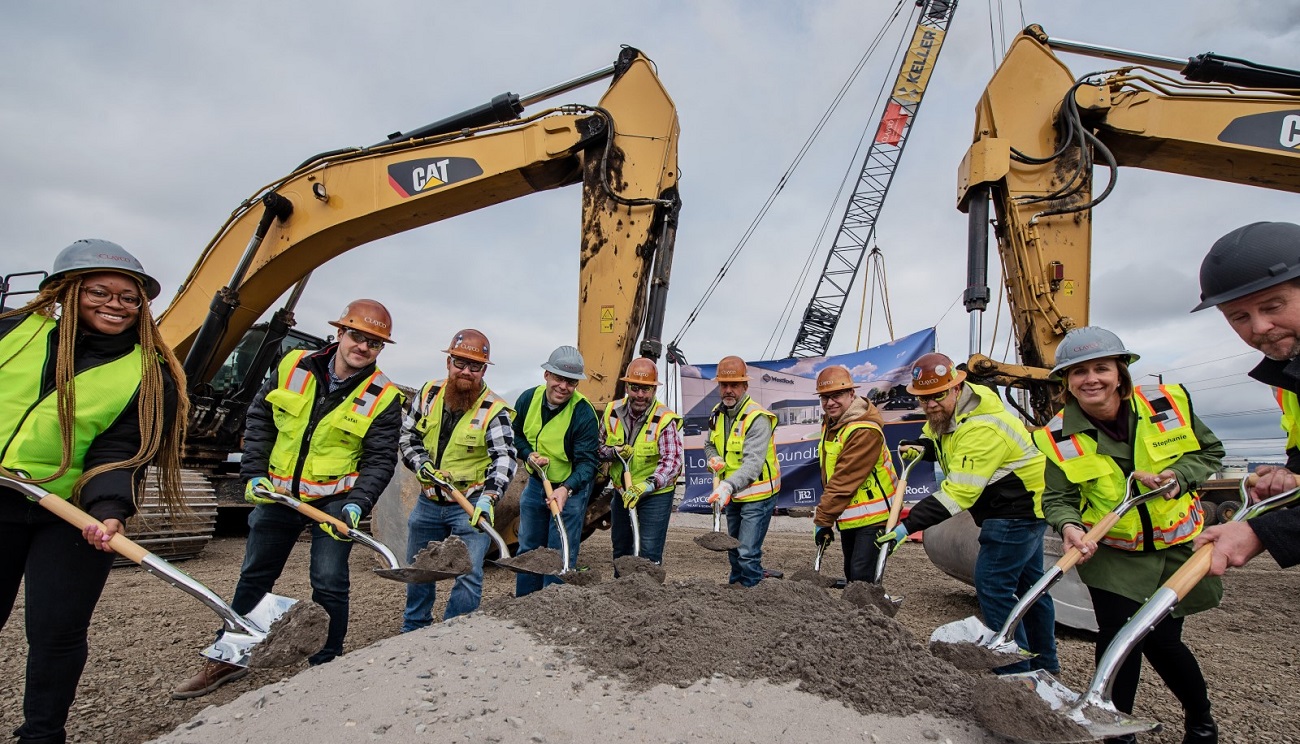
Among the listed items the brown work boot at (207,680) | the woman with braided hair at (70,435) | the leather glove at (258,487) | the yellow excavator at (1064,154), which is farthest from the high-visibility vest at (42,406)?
the yellow excavator at (1064,154)

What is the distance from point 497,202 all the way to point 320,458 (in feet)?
12.5

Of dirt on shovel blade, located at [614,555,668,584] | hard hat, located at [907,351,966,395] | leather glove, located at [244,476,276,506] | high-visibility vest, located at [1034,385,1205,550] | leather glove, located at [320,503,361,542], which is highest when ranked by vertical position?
hard hat, located at [907,351,966,395]

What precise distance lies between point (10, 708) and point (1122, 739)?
443 centimetres

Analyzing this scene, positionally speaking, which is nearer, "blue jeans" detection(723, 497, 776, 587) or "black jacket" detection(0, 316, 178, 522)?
"black jacket" detection(0, 316, 178, 522)

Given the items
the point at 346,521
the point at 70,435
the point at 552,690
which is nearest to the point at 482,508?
the point at 346,521

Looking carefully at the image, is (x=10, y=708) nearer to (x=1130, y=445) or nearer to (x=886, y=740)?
(x=886, y=740)

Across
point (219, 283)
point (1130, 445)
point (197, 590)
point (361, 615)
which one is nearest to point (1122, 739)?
point (1130, 445)

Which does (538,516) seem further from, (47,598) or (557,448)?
(47,598)

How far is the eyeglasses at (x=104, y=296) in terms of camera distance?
2.35 metres

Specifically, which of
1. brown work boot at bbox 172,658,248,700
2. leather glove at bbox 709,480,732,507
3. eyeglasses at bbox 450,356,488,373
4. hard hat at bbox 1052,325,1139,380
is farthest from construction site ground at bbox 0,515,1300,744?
eyeglasses at bbox 450,356,488,373

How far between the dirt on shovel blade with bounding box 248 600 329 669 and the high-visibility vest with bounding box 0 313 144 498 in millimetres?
816

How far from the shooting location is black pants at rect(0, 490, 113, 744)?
2135 mm

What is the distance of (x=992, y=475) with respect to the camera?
11.0ft

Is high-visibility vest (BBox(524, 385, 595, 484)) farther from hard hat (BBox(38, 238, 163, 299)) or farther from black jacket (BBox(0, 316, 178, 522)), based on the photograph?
hard hat (BBox(38, 238, 163, 299))
